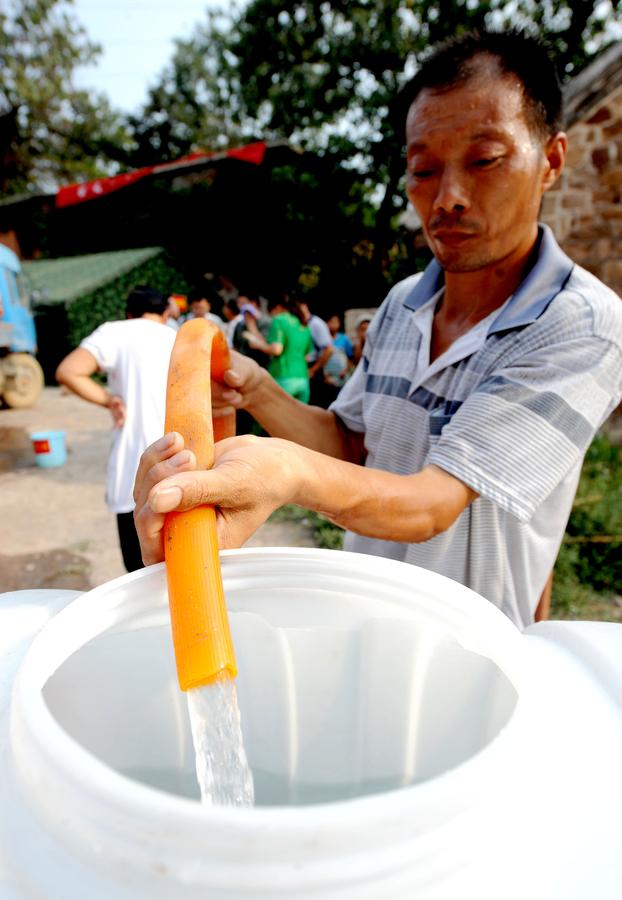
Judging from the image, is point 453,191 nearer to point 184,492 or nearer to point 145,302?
point 184,492

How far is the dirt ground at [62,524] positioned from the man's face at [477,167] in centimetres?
314

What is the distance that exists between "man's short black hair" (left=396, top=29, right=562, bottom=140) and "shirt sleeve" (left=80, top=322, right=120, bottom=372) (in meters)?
2.25

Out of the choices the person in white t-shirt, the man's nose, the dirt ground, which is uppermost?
the man's nose

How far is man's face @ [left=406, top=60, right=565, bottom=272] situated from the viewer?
1221 millimetres

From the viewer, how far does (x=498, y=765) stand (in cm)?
51

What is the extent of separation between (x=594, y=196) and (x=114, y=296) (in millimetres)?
11506

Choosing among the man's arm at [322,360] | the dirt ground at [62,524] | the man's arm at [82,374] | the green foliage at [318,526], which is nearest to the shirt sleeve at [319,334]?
the man's arm at [322,360]

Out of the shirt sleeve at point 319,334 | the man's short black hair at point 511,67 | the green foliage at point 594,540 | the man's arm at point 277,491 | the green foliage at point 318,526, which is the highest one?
the man's short black hair at point 511,67

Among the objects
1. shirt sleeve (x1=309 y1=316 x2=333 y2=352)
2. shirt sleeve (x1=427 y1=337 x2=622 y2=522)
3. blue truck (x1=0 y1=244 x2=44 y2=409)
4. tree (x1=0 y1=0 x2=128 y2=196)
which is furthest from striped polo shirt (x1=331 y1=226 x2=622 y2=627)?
tree (x1=0 y1=0 x2=128 y2=196)

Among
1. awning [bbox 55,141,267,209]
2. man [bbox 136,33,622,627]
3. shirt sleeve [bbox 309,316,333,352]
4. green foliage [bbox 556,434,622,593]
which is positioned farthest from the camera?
awning [bbox 55,141,267,209]

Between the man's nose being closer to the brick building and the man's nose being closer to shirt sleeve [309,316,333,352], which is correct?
the brick building

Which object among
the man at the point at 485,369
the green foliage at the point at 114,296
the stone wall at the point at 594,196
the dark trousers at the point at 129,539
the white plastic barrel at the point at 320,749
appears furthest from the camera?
the green foliage at the point at 114,296

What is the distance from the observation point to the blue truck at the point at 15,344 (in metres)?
8.75

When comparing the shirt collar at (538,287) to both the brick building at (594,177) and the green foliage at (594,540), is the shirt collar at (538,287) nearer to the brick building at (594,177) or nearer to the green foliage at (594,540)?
the green foliage at (594,540)
